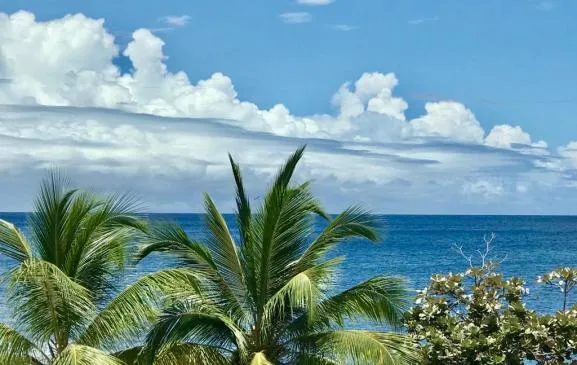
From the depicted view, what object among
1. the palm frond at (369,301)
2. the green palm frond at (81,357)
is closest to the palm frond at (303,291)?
the palm frond at (369,301)

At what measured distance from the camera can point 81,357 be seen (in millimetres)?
11570

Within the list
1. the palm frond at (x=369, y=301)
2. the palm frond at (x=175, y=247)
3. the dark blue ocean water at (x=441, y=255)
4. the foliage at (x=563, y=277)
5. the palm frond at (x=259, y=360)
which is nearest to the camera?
the palm frond at (x=259, y=360)

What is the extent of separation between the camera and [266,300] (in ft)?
44.9

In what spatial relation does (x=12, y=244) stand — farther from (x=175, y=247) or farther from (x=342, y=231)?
(x=342, y=231)

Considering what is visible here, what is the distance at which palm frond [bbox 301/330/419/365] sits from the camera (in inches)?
506

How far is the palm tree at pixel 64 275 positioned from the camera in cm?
1220

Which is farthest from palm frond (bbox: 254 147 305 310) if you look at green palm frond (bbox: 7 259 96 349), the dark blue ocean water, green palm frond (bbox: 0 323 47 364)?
the dark blue ocean water

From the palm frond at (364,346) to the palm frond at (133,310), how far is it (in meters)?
1.99

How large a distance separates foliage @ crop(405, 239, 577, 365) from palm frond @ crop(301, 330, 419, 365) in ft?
2.44

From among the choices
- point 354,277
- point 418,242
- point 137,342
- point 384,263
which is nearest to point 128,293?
point 137,342

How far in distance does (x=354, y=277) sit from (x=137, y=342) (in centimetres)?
3944

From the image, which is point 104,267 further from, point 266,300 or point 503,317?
point 503,317

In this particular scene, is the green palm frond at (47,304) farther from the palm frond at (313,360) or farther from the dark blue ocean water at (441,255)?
the dark blue ocean water at (441,255)

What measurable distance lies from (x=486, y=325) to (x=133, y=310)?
5.11 m
